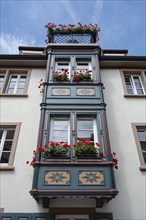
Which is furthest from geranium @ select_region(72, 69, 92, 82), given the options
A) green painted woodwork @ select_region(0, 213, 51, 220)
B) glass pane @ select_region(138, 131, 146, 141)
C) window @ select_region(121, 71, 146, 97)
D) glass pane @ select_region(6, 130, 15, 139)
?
green painted woodwork @ select_region(0, 213, 51, 220)

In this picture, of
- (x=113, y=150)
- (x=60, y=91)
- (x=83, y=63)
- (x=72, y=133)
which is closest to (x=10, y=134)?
(x=72, y=133)

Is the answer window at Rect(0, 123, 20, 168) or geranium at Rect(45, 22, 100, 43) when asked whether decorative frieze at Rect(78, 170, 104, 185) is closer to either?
window at Rect(0, 123, 20, 168)

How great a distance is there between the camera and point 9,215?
6188 mm

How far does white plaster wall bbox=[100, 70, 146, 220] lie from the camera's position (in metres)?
6.44

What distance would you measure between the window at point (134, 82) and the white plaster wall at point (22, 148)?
4.26m

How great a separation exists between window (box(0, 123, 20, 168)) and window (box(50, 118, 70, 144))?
1.45 meters

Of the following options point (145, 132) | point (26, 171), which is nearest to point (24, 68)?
point (26, 171)

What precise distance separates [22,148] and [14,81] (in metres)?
4.08

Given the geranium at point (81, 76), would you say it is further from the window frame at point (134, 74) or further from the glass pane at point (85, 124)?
the glass pane at point (85, 124)

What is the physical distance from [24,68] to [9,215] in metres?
7.05

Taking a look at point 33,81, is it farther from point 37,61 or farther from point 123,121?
point 123,121

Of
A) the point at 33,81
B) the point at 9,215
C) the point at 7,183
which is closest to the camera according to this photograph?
the point at 9,215

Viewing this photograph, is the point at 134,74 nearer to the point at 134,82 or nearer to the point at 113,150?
the point at 134,82

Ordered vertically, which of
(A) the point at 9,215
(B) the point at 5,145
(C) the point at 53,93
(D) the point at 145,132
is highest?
(C) the point at 53,93
